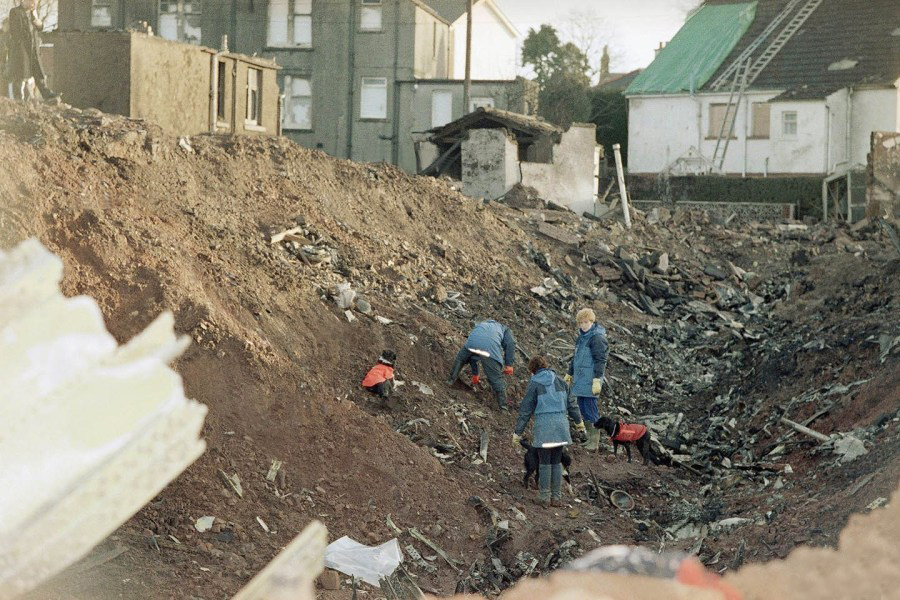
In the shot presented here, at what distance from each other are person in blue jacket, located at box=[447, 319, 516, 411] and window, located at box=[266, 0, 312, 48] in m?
26.5

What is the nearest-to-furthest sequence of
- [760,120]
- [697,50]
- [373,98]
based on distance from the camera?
[760,120], [373,98], [697,50]

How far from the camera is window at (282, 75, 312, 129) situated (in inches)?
1505

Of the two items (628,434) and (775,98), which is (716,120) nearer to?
(775,98)

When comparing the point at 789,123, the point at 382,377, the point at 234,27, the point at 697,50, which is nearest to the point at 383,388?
the point at 382,377

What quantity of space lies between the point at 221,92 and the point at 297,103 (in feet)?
49.1

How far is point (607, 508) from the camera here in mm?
10914

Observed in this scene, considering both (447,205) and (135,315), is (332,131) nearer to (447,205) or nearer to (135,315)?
(447,205)

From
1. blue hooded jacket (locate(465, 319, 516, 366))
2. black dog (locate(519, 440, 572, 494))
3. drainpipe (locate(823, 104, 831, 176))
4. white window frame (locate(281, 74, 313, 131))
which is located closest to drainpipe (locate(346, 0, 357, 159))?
white window frame (locate(281, 74, 313, 131))

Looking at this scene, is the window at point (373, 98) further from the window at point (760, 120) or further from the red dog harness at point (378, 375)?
the red dog harness at point (378, 375)

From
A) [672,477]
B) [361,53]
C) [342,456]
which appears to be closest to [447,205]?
[672,477]

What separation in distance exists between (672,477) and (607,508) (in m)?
1.65

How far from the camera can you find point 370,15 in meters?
38.0

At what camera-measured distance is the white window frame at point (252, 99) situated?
25281mm

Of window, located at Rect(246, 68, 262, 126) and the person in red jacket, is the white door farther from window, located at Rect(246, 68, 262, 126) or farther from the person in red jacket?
the person in red jacket
